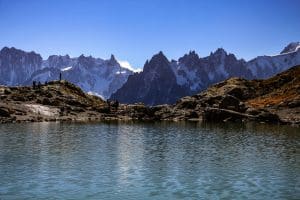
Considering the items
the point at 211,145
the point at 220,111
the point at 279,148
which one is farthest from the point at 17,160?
the point at 220,111

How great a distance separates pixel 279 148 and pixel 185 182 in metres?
38.3

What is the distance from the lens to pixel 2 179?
52.1 m

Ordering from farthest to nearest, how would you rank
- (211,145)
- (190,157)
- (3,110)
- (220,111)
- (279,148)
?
1. (220,111)
2. (3,110)
3. (211,145)
4. (279,148)
5. (190,157)

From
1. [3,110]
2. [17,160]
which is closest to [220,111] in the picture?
[3,110]

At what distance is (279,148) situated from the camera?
280 feet

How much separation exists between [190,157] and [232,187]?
2280cm

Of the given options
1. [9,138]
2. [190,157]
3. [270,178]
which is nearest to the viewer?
[270,178]

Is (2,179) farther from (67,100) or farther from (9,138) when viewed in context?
(67,100)

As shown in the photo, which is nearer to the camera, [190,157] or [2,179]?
[2,179]

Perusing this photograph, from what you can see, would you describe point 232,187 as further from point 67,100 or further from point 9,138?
point 67,100

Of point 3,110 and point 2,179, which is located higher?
point 3,110

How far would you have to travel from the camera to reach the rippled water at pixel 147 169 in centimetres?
4728

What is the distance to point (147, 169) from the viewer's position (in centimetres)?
6109

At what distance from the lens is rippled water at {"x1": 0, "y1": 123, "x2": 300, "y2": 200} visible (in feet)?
155
